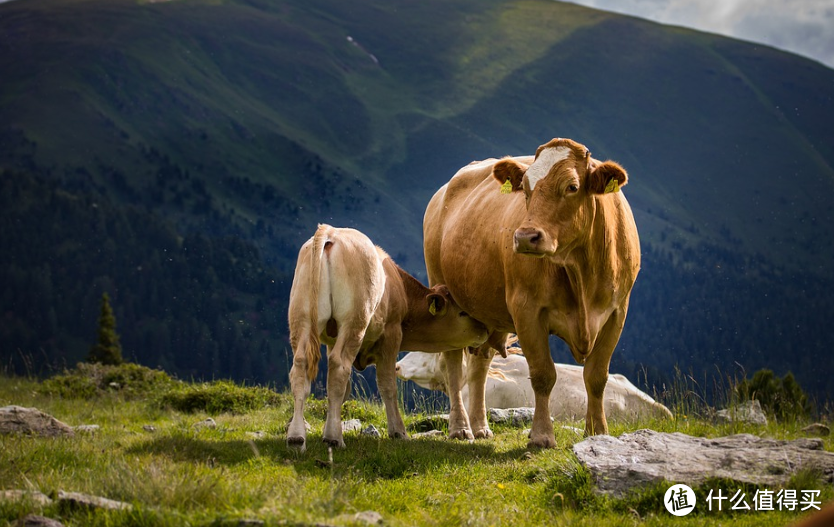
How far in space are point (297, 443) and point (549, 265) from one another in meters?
3.26

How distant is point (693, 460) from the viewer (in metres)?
7.36

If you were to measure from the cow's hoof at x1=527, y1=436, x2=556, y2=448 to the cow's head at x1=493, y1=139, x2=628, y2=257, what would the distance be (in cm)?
198

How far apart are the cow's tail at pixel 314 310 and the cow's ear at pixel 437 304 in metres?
2.13

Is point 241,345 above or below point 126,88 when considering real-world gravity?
below

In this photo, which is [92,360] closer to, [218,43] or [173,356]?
[173,356]

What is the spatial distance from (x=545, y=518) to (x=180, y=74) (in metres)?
114

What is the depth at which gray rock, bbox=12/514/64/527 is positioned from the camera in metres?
5.47

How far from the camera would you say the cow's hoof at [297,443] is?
28.4 feet

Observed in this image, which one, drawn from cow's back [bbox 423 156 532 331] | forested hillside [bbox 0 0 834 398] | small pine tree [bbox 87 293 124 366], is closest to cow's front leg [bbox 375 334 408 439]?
cow's back [bbox 423 156 532 331]

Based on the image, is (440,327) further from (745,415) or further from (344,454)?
(745,415)

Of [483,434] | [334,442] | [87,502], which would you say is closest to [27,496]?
[87,502]

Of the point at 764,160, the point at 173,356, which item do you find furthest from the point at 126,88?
the point at 764,160

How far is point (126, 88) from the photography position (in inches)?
4158

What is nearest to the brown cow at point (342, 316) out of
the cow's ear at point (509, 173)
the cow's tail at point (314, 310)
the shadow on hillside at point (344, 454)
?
the cow's tail at point (314, 310)
